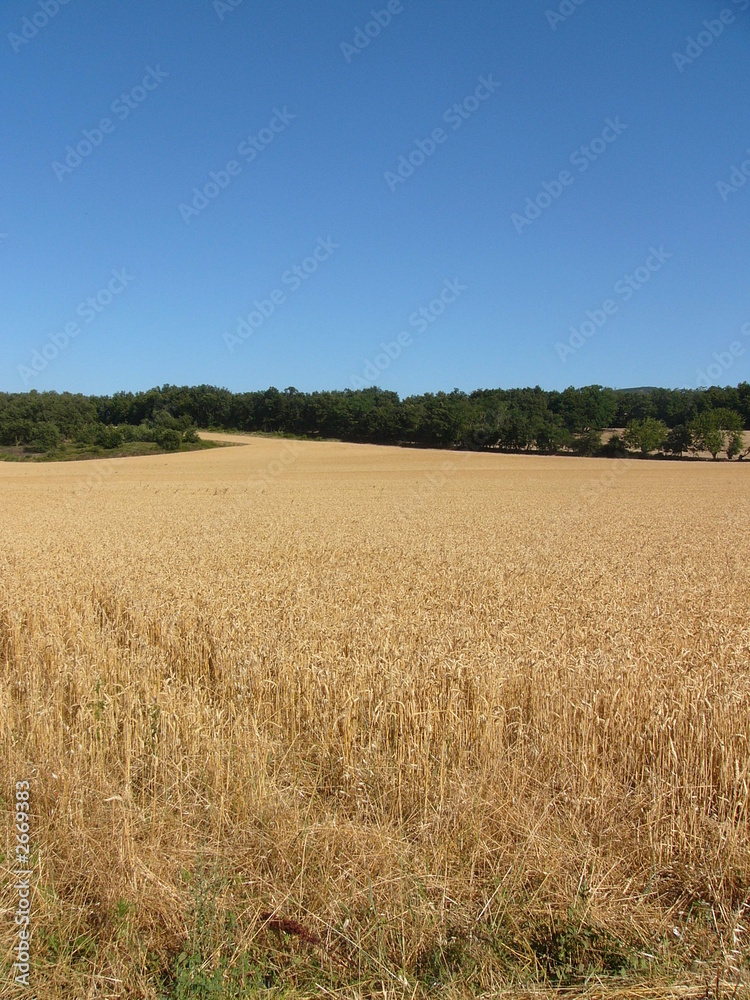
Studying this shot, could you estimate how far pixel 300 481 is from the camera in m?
46.4

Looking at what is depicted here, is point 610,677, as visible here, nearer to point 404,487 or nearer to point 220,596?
point 220,596

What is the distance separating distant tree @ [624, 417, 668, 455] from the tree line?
5.4 inches

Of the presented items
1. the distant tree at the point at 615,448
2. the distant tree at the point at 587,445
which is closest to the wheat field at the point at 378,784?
the distant tree at the point at 587,445

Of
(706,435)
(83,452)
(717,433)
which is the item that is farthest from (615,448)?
(83,452)

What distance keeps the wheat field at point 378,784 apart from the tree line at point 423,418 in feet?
259

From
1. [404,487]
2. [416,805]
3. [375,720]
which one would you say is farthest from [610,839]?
[404,487]

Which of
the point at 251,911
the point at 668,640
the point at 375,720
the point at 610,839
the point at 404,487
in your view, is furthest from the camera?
the point at 404,487

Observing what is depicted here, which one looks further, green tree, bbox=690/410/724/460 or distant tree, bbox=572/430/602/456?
distant tree, bbox=572/430/602/456

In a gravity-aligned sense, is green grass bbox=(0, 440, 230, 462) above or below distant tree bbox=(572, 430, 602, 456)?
below

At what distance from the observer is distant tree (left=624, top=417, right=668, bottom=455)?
83375 millimetres

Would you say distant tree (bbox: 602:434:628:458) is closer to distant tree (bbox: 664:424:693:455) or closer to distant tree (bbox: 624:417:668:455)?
distant tree (bbox: 624:417:668:455)

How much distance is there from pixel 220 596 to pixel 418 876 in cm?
519

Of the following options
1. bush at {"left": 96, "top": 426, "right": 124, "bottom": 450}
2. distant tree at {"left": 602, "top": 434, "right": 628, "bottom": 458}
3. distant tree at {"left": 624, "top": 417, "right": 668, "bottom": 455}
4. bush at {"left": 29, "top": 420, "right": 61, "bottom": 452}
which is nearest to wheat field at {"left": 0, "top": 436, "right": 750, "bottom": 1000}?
bush at {"left": 96, "top": 426, "right": 124, "bottom": 450}

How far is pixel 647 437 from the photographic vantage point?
83562 mm
